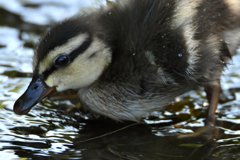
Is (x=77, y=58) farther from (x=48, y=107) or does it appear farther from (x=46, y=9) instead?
(x=46, y=9)

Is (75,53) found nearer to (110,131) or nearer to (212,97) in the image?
(110,131)

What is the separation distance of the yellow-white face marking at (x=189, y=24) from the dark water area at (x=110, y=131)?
18.3 inches

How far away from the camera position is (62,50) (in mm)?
2357

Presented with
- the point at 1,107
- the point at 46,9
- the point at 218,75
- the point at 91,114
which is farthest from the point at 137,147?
the point at 46,9

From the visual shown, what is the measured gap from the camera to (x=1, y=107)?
8.63 feet

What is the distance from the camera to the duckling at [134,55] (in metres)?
2.37

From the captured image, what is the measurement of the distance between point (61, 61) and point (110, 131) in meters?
0.56

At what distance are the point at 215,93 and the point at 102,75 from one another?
34.5 inches

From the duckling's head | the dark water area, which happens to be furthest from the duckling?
the dark water area

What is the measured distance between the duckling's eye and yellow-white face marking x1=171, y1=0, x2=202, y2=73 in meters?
0.70

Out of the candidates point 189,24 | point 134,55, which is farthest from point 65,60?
point 189,24

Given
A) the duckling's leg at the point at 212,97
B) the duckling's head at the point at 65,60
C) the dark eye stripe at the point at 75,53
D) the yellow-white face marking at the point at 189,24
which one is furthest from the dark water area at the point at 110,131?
the yellow-white face marking at the point at 189,24

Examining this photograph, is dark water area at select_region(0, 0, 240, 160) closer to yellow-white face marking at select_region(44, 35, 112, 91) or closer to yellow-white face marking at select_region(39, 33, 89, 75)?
yellow-white face marking at select_region(44, 35, 112, 91)

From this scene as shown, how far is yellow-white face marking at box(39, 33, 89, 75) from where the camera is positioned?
2344 mm
